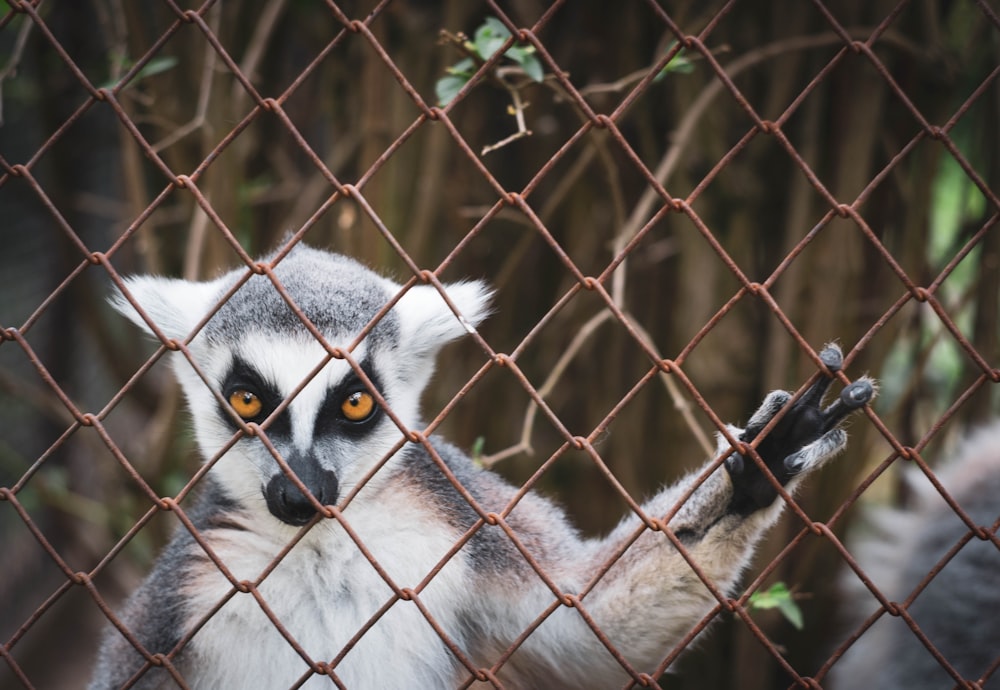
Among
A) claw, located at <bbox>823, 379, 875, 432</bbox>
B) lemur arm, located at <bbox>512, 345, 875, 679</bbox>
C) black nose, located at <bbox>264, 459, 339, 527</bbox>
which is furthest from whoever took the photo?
black nose, located at <bbox>264, 459, 339, 527</bbox>

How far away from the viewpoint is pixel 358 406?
2309mm

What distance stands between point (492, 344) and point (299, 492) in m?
2.44

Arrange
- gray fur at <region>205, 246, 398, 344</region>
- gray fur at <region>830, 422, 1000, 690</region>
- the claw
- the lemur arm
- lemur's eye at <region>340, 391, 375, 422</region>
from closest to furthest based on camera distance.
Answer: the claw, the lemur arm, lemur's eye at <region>340, 391, 375, 422</region>, gray fur at <region>205, 246, 398, 344</region>, gray fur at <region>830, 422, 1000, 690</region>

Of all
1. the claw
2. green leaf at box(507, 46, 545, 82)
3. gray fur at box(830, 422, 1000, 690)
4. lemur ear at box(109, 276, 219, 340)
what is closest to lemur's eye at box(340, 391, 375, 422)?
lemur ear at box(109, 276, 219, 340)

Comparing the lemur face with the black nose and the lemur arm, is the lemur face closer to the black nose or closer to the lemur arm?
the black nose

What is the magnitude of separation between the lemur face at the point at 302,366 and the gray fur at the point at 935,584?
67.5 inches

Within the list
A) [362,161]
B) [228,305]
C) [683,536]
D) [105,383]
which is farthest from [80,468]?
[683,536]

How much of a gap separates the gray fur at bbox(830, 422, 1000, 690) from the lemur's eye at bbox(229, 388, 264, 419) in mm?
2029

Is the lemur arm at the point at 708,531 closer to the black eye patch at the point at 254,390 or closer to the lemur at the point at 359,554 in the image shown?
the lemur at the point at 359,554

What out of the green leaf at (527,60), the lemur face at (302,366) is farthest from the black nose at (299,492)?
the green leaf at (527,60)

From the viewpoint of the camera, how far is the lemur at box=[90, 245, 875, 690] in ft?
7.20

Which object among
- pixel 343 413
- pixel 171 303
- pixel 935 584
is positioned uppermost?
pixel 171 303

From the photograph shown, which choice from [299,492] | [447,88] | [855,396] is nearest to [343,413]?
[299,492]

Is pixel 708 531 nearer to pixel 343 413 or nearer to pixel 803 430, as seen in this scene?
pixel 803 430
